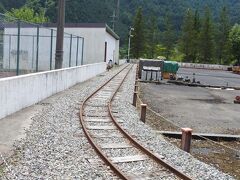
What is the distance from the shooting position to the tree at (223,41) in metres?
110

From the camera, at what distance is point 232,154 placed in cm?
1270

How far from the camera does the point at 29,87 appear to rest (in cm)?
1636

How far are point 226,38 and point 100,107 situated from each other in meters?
98.7

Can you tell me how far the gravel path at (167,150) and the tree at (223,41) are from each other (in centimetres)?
9701

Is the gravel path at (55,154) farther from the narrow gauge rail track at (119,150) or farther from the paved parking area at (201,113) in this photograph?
the paved parking area at (201,113)

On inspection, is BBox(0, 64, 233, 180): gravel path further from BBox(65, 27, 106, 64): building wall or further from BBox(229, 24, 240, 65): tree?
BBox(229, 24, 240, 65): tree

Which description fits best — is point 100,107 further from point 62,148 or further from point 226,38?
point 226,38

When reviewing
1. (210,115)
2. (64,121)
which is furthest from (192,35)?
(64,121)

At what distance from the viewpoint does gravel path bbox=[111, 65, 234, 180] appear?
9156 mm

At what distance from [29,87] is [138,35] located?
9969 cm

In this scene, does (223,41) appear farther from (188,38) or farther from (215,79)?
(215,79)

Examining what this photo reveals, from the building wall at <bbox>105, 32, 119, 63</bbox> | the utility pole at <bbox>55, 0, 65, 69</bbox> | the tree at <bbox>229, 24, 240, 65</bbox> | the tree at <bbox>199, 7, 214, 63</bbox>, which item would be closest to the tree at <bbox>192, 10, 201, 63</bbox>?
the tree at <bbox>199, 7, 214, 63</bbox>

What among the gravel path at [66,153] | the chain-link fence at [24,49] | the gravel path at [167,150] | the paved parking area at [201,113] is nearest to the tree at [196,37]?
the chain-link fence at [24,49]

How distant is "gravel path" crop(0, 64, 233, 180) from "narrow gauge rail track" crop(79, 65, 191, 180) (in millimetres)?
257
